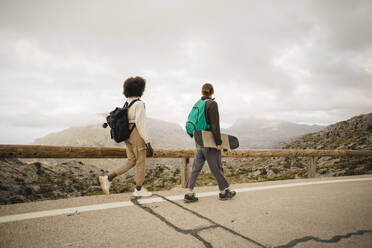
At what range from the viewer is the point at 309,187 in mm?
5117

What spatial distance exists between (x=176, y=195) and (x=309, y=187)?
10.5 feet

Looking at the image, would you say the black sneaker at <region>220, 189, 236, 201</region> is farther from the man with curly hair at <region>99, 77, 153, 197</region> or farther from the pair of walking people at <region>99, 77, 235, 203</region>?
the man with curly hair at <region>99, 77, 153, 197</region>

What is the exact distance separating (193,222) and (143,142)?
5.04 feet

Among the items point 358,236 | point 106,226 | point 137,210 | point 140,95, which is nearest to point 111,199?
point 137,210

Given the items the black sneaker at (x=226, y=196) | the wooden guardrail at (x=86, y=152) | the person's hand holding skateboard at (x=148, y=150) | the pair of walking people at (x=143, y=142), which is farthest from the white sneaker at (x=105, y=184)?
the black sneaker at (x=226, y=196)

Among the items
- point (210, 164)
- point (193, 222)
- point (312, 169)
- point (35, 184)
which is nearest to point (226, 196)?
point (210, 164)

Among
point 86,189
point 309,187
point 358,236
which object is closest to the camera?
point 358,236

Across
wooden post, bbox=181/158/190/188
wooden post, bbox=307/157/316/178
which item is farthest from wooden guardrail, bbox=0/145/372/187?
wooden post, bbox=307/157/316/178

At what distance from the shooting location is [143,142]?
3.72 metres

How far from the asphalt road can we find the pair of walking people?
338mm

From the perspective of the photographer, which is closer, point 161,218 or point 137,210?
point 161,218

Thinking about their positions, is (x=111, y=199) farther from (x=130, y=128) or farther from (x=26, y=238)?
(x=26, y=238)

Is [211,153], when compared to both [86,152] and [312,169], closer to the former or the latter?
[86,152]

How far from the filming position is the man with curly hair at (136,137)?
356 cm
